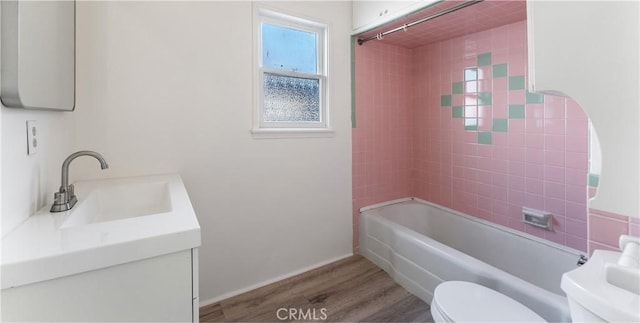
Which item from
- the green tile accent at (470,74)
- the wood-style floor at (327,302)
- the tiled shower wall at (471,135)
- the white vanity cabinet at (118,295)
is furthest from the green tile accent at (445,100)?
the white vanity cabinet at (118,295)

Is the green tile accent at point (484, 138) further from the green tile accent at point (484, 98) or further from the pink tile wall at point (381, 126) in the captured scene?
the pink tile wall at point (381, 126)

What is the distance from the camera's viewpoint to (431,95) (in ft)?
8.96

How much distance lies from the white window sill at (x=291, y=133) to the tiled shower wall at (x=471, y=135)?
1.15ft

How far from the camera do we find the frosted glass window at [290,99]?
214 cm

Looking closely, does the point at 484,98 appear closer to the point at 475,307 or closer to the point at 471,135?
the point at 471,135

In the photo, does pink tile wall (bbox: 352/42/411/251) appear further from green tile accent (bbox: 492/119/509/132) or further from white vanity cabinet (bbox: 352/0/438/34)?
green tile accent (bbox: 492/119/509/132)

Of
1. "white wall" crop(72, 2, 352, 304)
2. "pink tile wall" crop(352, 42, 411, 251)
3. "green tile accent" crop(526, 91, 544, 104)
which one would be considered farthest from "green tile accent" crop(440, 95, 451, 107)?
"white wall" crop(72, 2, 352, 304)

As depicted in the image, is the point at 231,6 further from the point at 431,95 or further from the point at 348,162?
the point at 431,95

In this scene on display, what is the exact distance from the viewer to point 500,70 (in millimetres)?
2221

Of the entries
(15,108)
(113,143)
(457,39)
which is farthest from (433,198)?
(15,108)

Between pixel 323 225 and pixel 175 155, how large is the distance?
1.27m

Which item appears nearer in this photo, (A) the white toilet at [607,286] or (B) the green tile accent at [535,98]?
(A) the white toilet at [607,286]

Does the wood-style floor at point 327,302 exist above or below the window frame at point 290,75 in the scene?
below

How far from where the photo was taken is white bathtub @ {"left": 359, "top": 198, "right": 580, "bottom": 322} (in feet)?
4.93
